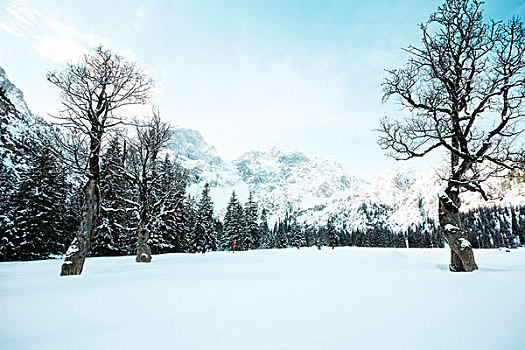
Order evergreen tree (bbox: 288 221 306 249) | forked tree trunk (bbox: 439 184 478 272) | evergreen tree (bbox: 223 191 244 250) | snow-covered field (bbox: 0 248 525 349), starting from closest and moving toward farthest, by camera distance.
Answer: snow-covered field (bbox: 0 248 525 349)
forked tree trunk (bbox: 439 184 478 272)
evergreen tree (bbox: 223 191 244 250)
evergreen tree (bbox: 288 221 306 249)

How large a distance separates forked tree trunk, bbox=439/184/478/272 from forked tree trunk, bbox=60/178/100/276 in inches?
452

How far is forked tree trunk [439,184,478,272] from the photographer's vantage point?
7352mm

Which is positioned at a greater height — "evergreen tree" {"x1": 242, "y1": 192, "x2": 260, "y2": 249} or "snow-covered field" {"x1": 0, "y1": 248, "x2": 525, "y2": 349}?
"evergreen tree" {"x1": 242, "y1": 192, "x2": 260, "y2": 249}

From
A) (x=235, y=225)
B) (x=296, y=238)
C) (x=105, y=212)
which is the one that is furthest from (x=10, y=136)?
(x=296, y=238)

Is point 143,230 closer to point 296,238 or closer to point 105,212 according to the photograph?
point 105,212

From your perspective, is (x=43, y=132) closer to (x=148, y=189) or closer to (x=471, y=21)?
(x=148, y=189)

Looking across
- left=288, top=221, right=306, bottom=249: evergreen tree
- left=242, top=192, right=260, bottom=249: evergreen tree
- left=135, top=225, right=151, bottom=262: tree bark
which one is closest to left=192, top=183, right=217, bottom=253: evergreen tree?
left=242, top=192, right=260, bottom=249: evergreen tree

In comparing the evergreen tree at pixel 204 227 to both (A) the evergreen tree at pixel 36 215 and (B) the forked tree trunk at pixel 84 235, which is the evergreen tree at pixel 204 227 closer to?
(A) the evergreen tree at pixel 36 215

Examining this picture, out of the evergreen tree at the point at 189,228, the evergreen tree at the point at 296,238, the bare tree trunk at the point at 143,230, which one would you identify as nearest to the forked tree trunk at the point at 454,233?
the bare tree trunk at the point at 143,230

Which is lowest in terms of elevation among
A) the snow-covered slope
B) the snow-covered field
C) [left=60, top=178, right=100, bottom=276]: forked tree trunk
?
the snow-covered field

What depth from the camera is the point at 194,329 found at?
313 centimetres

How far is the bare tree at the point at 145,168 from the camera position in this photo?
14.3m

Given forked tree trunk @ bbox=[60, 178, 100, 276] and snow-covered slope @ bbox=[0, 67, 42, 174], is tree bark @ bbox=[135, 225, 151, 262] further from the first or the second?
snow-covered slope @ bbox=[0, 67, 42, 174]

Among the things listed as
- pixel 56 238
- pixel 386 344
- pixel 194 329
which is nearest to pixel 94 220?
pixel 194 329
